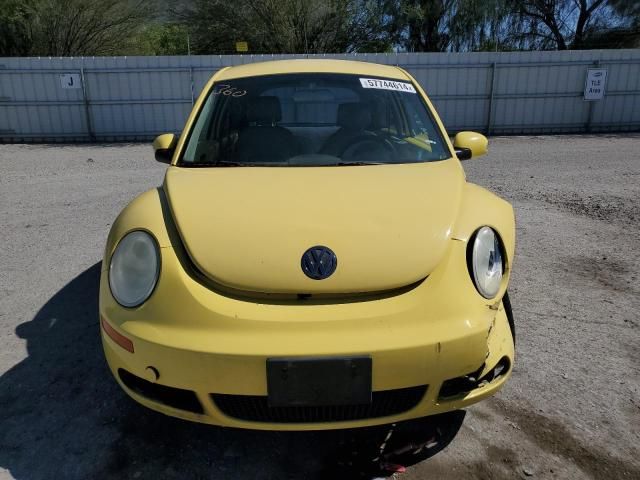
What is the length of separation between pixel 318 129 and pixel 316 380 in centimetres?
216

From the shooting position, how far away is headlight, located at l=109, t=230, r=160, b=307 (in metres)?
1.89

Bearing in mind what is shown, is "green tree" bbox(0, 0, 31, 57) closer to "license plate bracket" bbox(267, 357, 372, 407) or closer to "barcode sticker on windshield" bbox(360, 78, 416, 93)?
"barcode sticker on windshield" bbox(360, 78, 416, 93)

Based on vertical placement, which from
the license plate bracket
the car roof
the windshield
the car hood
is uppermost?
the car roof

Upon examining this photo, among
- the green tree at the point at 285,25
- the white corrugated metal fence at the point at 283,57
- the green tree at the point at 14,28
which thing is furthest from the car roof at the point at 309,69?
the green tree at the point at 14,28

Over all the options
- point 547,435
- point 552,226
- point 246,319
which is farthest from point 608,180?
point 246,319

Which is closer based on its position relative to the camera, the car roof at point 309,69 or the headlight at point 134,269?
the headlight at point 134,269

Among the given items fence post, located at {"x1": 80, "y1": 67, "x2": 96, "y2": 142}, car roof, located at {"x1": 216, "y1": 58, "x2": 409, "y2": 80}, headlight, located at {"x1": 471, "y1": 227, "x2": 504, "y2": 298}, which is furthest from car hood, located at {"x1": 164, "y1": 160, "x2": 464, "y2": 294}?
fence post, located at {"x1": 80, "y1": 67, "x2": 96, "y2": 142}

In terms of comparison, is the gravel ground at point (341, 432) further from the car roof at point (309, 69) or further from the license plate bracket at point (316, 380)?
the car roof at point (309, 69)

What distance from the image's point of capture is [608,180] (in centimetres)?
770

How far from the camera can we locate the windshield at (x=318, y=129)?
2762mm

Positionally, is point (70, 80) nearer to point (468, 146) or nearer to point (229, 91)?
point (229, 91)

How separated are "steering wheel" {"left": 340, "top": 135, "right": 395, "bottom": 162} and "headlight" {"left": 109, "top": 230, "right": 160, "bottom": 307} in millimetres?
1201

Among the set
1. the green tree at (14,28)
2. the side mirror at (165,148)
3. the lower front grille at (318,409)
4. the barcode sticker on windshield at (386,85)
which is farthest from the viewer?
the green tree at (14,28)

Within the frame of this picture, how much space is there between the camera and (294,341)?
1.70 metres
